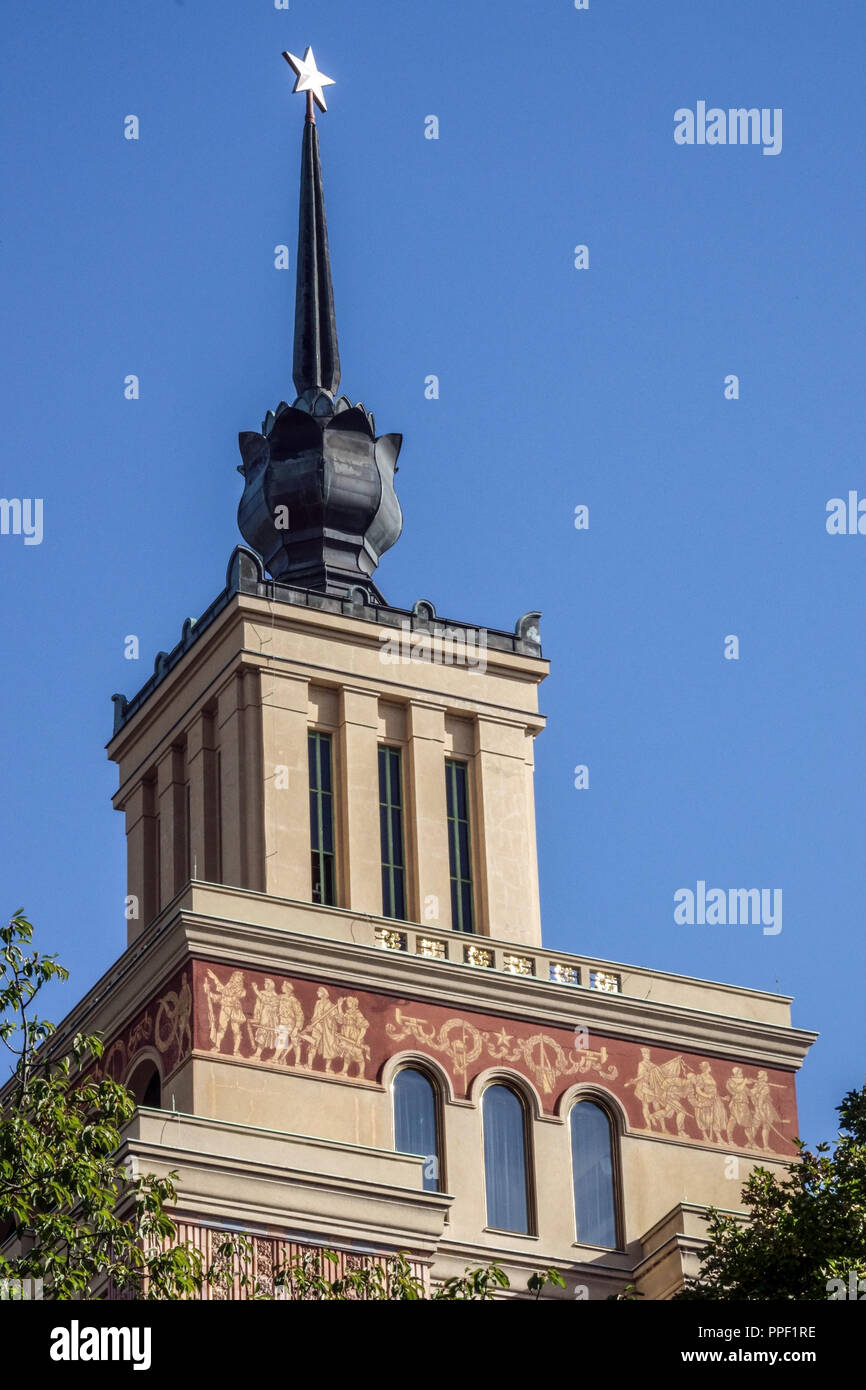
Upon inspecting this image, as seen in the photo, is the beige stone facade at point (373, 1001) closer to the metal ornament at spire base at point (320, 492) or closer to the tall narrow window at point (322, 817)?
the tall narrow window at point (322, 817)

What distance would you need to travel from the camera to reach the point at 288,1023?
47312 mm

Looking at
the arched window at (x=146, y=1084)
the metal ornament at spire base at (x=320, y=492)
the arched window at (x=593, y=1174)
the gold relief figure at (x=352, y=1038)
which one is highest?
the metal ornament at spire base at (x=320, y=492)

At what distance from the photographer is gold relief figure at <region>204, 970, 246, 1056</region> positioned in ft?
153

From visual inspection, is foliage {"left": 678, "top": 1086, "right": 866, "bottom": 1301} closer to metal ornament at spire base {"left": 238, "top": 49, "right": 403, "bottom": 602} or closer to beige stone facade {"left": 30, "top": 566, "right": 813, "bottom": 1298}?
beige stone facade {"left": 30, "top": 566, "right": 813, "bottom": 1298}

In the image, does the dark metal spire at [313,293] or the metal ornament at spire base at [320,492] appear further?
the dark metal spire at [313,293]

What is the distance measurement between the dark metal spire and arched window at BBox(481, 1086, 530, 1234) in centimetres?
1851

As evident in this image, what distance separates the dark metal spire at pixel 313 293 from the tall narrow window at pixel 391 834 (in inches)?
419

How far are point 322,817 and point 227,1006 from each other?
646 centimetres

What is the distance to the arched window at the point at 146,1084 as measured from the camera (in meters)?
47.4

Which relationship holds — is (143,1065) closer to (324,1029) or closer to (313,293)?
(324,1029)

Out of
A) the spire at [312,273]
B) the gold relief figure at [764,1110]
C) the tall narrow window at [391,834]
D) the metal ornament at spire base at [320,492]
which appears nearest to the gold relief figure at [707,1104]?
the gold relief figure at [764,1110]

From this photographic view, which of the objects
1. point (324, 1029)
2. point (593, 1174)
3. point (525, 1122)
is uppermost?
point (324, 1029)
